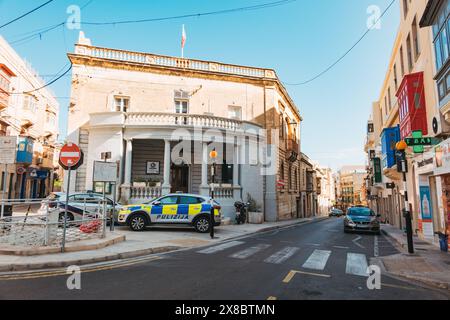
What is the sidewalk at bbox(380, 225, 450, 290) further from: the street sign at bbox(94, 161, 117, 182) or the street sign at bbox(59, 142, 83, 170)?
the street sign at bbox(94, 161, 117, 182)

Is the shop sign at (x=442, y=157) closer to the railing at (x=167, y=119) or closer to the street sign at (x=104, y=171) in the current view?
the street sign at (x=104, y=171)

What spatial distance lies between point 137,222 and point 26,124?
2532 centimetres

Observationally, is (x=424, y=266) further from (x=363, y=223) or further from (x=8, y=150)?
(x=8, y=150)

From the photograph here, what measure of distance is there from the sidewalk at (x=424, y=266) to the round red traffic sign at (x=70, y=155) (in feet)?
28.5

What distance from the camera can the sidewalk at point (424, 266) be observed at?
245 inches

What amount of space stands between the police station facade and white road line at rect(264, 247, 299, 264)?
9.25 metres

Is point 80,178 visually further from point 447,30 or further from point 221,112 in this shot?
point 447,30

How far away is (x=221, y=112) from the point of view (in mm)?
23172

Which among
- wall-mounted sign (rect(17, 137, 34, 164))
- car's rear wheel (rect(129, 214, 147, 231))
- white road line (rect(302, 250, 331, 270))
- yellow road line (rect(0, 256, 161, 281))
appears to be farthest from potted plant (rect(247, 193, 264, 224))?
wall-mounted sign (rect(17, 137, 34, 164))

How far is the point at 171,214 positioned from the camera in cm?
1352

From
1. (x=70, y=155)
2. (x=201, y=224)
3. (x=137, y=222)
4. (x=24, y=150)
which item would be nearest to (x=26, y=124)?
(x=24, y=150)

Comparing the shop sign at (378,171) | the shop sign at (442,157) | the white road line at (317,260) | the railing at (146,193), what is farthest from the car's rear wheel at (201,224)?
the shop sign at (378,171)

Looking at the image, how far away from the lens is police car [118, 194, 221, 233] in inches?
532
